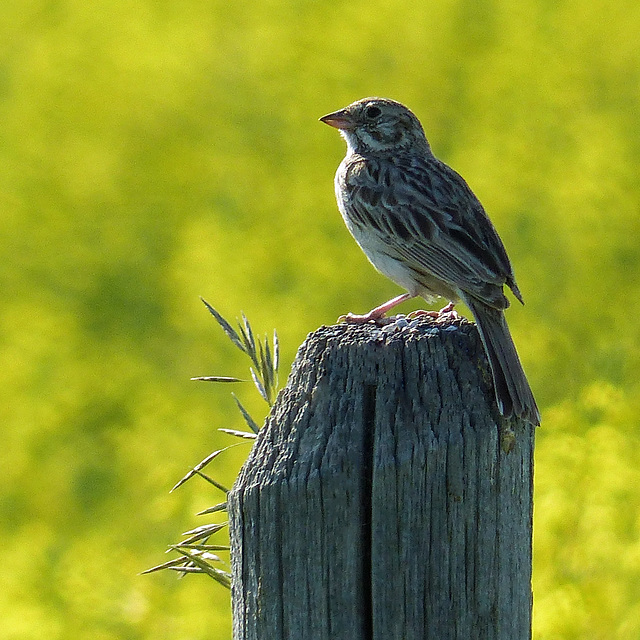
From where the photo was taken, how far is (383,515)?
2.25m

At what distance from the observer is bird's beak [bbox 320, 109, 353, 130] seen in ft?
16.8

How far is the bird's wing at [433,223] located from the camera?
409cm

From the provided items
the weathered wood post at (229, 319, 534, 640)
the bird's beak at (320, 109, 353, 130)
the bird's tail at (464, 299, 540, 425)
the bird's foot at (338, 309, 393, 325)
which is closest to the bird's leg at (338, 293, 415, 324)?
the bird's foot at (338, 309, 393, 325)

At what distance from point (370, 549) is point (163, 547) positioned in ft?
13.7

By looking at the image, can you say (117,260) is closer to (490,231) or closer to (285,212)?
(285,212)

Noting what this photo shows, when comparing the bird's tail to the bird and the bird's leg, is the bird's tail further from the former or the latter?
the bird

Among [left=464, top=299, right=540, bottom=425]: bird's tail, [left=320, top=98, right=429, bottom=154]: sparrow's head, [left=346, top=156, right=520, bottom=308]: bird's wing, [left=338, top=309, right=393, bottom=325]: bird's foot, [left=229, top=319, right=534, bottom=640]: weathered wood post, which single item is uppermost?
[left=320, top=98, right=429, bottom=154]: sparrow's head

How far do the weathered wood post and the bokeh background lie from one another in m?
2.46

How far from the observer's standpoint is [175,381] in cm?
761

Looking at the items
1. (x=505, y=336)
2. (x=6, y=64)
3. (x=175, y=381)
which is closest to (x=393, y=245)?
(x=505, y=336)

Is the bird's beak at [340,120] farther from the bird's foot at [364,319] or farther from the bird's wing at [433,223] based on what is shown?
the bird's foot at [364,319]

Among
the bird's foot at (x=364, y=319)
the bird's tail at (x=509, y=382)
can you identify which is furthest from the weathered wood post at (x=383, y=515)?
the bird's foot at (x=364, y=319)

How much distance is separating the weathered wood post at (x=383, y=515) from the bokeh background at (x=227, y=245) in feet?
8.07

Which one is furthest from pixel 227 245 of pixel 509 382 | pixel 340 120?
pixel 509 382
